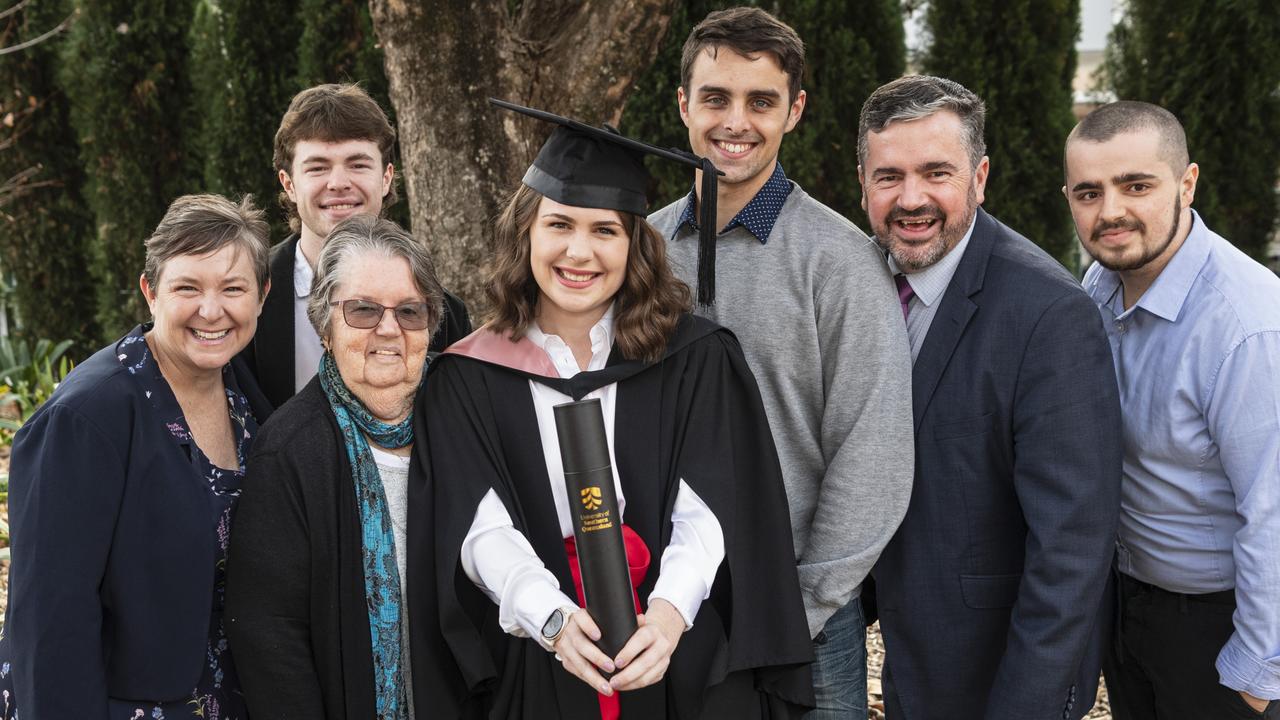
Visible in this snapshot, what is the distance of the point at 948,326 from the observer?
247 cm

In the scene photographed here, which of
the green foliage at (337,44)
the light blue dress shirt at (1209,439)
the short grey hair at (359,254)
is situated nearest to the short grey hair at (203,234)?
the short grey hair at (359,254)

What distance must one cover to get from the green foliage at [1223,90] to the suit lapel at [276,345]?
505cm

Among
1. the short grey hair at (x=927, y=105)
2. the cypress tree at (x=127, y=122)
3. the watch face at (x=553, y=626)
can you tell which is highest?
the cypress tree at (x=127, y=122)

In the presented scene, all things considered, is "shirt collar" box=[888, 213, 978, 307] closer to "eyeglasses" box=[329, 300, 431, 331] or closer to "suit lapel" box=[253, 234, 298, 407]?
"eyeglasses" box=[329, 300, 431, 331]

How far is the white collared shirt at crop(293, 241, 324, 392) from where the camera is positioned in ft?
10.1

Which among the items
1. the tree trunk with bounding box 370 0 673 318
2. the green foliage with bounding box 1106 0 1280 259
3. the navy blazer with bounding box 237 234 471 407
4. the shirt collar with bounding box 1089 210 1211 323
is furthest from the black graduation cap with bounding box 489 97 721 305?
the green foliage with bounding box 1106 0 1280 259

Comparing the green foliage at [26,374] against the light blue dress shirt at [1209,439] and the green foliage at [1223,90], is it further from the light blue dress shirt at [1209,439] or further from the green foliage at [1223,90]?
the green foliage at [1223,90]

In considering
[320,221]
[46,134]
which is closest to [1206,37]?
[320,221]

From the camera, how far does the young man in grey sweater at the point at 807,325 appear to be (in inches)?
95.7

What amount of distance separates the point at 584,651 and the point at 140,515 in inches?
38.0

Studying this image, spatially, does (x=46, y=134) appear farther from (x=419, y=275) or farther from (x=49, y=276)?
(x=419, y=275)

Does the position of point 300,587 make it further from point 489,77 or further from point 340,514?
point 489,77

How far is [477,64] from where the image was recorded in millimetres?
4027

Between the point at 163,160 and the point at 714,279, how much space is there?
5.83 m
